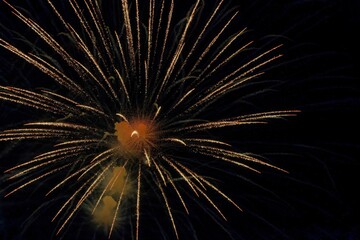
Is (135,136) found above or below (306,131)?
above

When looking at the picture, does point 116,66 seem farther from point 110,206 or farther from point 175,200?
point 175,200

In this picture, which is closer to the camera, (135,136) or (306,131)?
(135,136)

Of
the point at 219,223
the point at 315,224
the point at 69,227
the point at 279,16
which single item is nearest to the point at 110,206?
the point at 69,227

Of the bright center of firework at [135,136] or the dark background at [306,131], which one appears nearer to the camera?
the bright center of firework at [135,136]

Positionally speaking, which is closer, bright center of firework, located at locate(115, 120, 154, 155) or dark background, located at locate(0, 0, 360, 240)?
bright center of firework, located at locate(115, 120, 154, 155)

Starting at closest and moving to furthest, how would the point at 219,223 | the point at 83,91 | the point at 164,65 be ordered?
the point at 83,91 → the point at 164,65 → the point at 219,223
